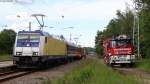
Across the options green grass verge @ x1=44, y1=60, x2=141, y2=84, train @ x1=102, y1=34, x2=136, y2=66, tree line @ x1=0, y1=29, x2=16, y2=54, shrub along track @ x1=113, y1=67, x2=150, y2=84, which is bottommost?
shrub along track @ x1=113, y1=67, x2=150, y2=84

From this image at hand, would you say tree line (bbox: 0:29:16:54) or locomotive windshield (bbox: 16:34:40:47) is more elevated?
tree line (bbox: 0:29:16:54)

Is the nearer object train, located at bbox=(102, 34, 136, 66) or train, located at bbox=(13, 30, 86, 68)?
train, located at bbox=(13, 30, 86, 68)

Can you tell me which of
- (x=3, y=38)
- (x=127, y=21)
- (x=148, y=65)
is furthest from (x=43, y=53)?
(x=3, y=38)

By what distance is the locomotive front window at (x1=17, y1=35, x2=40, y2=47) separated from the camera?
37.2 meters

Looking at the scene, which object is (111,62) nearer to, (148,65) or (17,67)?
(148,65)

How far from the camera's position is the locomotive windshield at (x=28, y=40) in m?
37.2

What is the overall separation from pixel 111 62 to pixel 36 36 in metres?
10.2

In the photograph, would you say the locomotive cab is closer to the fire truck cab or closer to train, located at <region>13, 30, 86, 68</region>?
train, located at <region>13, 30, 86, 68</region>

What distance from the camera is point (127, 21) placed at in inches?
3425

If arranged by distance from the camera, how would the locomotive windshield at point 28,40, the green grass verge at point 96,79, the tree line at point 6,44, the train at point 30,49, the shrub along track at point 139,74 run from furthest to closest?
the tree line at point 6,44, the locomotive windshield at point 28,40, the train at point 30,49, the shrub along track at point 139,74, the green grass verge at point 96,79

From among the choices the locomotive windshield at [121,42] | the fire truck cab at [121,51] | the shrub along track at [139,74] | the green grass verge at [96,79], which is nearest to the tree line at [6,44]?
the fire truck cab at [121,51]

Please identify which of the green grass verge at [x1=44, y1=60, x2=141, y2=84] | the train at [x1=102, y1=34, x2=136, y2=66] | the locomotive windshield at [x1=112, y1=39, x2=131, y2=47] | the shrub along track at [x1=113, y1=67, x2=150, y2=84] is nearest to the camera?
the green grass verge at [x1=44, y1=60, x2=141, y2=84]

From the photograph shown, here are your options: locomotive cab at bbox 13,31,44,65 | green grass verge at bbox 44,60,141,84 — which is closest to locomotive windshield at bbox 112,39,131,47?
locomotive cab at bbox 13,31,44,65

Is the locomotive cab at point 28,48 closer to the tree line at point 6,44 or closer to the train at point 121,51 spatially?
the train at point 121,51
